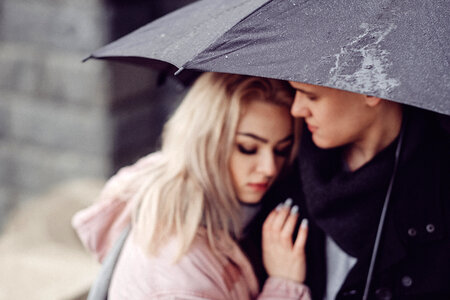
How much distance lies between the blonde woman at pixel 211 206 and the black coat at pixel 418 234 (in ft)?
0.82

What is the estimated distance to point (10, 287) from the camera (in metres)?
3.75

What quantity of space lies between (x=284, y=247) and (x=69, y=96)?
2720 mm

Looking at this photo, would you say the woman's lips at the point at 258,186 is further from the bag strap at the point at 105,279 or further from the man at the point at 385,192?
the bag strap at the point at 105,279

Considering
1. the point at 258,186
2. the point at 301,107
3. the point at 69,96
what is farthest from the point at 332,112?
the point at 69,96

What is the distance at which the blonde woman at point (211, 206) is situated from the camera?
2254mm

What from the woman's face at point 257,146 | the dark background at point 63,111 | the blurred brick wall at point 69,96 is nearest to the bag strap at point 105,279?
the woman's face at point 257,146

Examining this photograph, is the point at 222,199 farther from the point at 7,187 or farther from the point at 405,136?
the point at 7,187

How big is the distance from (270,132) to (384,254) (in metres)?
0.54

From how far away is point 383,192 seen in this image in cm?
228

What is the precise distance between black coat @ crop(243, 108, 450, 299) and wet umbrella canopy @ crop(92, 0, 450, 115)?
23.3 inches

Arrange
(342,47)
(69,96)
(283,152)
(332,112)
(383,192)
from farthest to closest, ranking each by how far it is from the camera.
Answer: (69,96)
(283,152)
(383,192)
(332,112)
(342,47)

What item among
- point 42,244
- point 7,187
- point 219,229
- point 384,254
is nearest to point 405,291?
point 384,254

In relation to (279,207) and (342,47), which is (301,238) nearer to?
(279,207)

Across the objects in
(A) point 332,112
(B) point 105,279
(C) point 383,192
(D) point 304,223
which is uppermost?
(A) point 332,112
